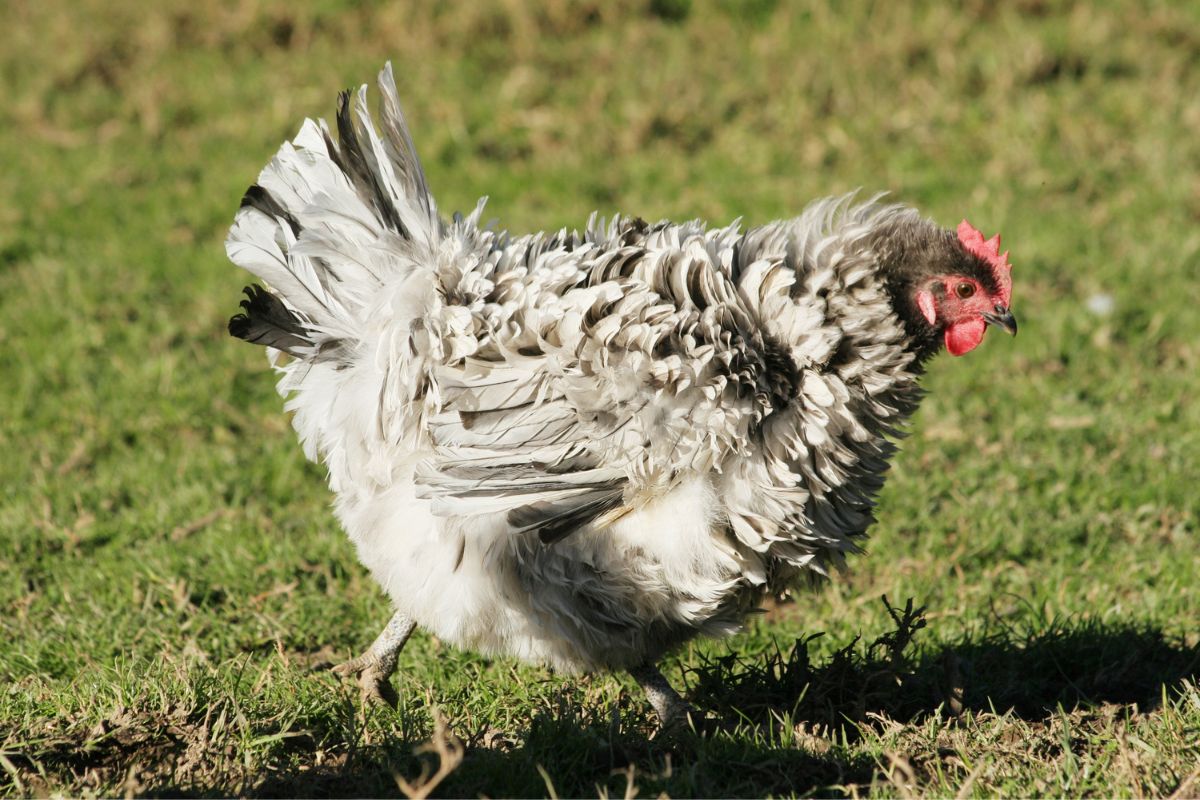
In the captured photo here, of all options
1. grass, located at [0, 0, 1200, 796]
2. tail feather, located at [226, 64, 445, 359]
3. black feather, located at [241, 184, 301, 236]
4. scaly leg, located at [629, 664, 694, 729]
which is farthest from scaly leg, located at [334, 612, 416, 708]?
black feather, located at [241, 184, 301, 236]

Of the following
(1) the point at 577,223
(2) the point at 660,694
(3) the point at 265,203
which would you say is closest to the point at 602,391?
(2) the point at 660,694

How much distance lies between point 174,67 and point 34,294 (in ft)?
12.0

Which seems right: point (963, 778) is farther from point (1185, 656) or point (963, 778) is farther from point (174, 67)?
point (174, 67)

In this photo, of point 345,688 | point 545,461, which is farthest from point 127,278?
point 545,461

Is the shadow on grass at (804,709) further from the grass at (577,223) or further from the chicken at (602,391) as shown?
the chicken at (602,391)

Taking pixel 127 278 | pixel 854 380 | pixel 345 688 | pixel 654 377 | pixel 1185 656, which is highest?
pixel 127 278

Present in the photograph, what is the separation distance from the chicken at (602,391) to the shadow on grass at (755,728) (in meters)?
0.25

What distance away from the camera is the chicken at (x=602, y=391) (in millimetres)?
3545

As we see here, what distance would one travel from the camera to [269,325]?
4.01 m

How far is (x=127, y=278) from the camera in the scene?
7309 mm

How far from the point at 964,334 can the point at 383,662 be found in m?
2.16

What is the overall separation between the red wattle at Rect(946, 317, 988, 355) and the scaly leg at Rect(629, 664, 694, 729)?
137 centimetres

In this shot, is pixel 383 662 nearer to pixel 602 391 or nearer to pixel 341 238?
pixel 602 391

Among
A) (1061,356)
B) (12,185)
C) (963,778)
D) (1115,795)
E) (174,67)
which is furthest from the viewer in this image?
(174,67)
